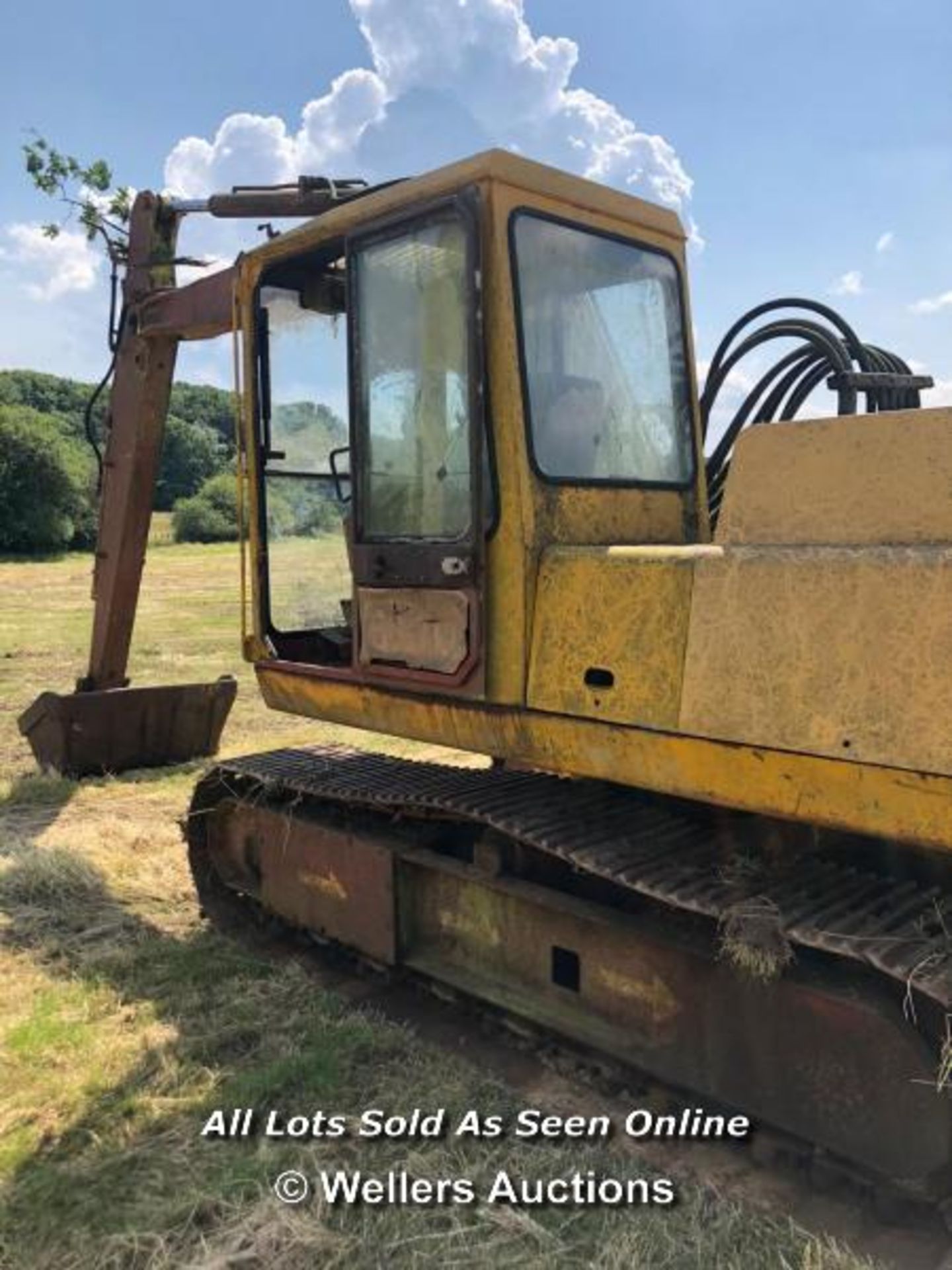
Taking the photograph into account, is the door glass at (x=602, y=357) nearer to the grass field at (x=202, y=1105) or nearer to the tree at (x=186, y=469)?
the grass field at (x=202, y=1105)

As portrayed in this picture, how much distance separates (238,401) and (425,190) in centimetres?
135

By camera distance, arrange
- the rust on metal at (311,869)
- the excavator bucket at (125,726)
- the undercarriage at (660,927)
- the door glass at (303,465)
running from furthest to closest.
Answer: the excavator bucket at (125,726), the door glass at (303,465), the rust on metal at (311,869), the undercarriage at (660,927)

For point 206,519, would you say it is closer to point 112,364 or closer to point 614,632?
point 112,364

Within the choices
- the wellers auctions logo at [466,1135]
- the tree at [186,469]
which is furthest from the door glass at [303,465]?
the tree at [186,469]

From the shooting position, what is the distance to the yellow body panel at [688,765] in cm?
257

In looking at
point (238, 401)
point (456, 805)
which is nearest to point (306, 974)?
point (456, 805)

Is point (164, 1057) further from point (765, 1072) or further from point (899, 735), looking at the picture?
point (899, 735)

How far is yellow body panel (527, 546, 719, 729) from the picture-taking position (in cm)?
301

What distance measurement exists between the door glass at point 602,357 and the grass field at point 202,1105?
1.49 meters

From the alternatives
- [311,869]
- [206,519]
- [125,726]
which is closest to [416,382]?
[311,869]

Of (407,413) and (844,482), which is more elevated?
(407,413)

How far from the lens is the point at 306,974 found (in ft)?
14.8

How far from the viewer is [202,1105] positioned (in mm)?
3549

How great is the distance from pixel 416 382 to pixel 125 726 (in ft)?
16.0
